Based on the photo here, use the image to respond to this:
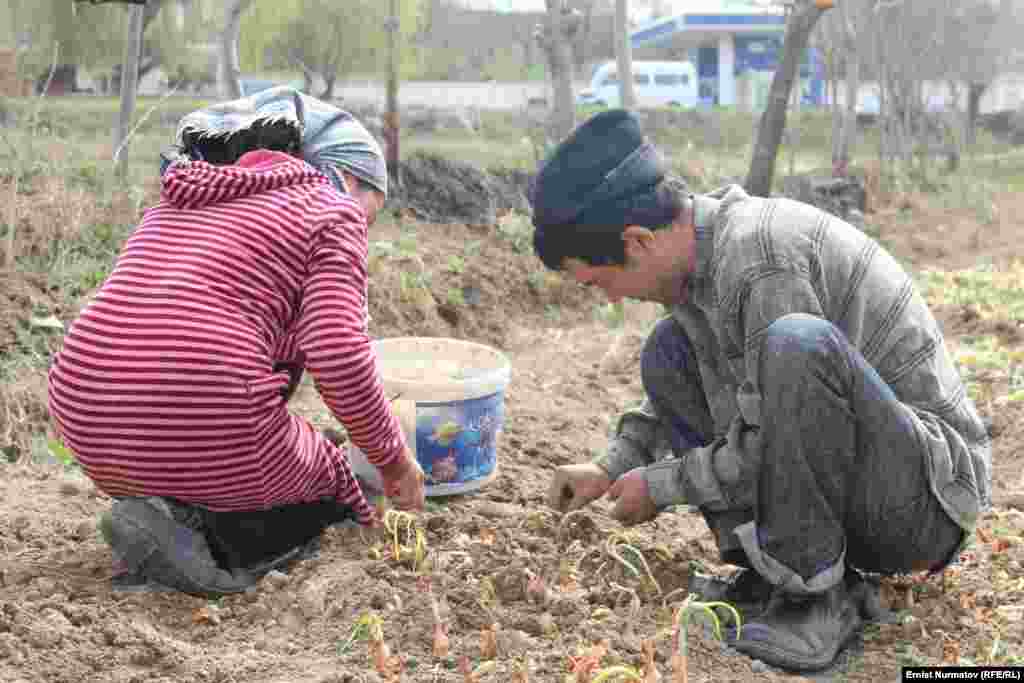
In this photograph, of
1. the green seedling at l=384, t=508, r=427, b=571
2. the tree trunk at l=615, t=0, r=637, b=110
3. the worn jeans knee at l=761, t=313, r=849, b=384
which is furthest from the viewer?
the tree trunk at l=615, t=0, r=637, b=110

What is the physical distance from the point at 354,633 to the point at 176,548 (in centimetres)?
51

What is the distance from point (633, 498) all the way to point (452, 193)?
195 inches

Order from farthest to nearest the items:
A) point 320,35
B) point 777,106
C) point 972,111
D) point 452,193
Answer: point 320,35 → point 972,111 → point 452,193 → point 777,106

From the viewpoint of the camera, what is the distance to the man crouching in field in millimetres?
1980

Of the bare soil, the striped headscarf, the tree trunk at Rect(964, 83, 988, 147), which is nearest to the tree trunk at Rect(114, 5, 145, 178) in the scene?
the bare soil

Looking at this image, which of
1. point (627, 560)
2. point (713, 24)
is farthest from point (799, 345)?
point (713, 24)

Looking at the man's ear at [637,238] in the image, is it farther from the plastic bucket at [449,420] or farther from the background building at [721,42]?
the background building at [721,42]

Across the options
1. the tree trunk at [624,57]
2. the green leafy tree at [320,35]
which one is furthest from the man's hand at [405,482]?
the green leafy tree at [320,35]

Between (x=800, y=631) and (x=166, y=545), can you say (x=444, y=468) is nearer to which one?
(x=166, y=545)

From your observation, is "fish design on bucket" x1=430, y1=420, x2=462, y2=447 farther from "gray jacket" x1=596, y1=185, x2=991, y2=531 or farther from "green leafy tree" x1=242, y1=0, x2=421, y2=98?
"green leafy tree" x1=242, y1=0, x2=421, y2=98

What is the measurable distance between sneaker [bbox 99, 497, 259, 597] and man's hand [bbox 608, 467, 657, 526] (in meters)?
0.84

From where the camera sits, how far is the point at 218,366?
2.15 metres

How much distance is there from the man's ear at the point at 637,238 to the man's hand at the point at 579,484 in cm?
58

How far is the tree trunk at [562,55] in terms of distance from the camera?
272 inches
